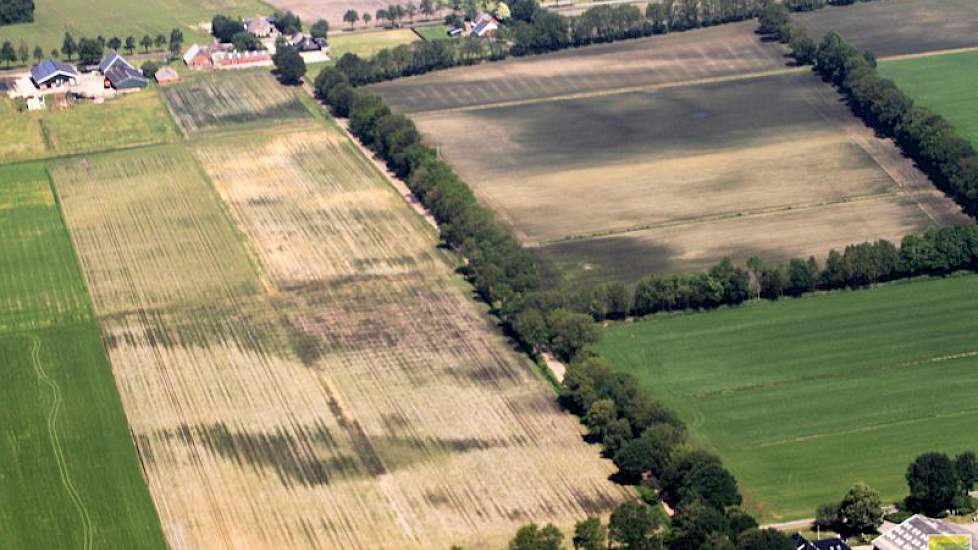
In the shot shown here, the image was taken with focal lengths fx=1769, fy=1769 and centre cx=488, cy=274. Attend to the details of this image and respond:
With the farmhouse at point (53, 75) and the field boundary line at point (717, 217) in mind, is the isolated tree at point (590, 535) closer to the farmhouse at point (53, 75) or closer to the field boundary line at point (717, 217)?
the field boundary line at point (717, 217)

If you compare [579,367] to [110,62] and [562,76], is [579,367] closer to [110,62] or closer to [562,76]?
[562,76]

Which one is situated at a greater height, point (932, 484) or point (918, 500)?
point (932, 484)

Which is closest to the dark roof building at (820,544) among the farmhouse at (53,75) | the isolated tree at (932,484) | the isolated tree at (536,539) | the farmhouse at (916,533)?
the farmhouse at (916,533)

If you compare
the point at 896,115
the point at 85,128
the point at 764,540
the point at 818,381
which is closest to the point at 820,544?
the point at 764,540

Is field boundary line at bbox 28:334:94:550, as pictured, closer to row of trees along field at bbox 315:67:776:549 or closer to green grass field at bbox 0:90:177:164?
row of trees along field at bbox 315:67:776:549

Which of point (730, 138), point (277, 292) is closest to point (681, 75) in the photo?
point (730, 138)
